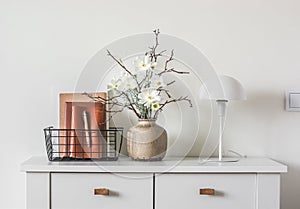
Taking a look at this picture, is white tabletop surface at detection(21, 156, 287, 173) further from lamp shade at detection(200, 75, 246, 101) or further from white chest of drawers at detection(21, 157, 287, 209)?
lamp shade at detection(200, 75, 246, 101)

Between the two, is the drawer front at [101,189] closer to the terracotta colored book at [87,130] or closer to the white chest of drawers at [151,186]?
the white chest of drawers at [151,186]

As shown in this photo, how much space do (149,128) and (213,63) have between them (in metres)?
0.48

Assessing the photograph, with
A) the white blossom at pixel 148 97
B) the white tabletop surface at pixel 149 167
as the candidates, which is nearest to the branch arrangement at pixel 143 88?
the white blossom at pixel 148 97

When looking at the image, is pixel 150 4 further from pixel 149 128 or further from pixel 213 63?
pixel 149 128

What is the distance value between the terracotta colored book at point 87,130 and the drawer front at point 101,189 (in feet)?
0.51

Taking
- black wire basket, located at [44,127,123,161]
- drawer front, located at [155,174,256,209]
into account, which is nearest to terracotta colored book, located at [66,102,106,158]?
black wire basket, located at [44,127,123,161]

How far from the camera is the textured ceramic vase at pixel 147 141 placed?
1.90 metres

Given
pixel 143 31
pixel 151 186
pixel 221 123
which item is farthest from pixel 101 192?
pixel 143 31

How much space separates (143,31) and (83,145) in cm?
62

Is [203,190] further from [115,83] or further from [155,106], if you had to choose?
[115,83]

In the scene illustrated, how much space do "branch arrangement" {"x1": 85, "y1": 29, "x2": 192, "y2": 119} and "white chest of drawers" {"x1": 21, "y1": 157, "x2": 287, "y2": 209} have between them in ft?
0.88

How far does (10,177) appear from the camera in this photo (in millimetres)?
2135

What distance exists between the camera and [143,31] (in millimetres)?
2146

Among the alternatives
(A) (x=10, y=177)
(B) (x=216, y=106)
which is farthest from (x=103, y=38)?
(A) (x=10, y=177)
